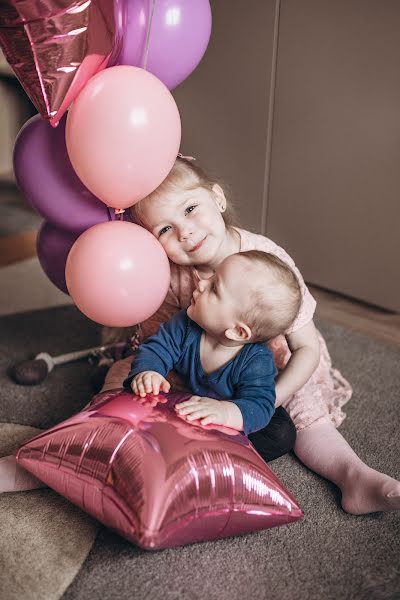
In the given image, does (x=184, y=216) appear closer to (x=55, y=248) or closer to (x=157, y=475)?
(x=55, y=248)

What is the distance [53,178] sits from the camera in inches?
44.9

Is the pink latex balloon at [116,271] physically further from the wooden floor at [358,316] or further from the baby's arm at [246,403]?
the wooden floor at [358,316]

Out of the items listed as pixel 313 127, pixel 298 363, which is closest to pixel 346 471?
pixel 298 363

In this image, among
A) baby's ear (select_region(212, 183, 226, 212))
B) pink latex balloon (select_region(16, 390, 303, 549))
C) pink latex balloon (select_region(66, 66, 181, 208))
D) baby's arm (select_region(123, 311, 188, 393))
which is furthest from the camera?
baby's ear (select_region(212, 183, 226, 212))

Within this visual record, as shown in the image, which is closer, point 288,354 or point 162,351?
point 162,351

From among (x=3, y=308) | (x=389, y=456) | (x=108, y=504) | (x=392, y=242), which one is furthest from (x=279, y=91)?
(x=108, y=504)

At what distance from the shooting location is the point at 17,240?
2543 mm

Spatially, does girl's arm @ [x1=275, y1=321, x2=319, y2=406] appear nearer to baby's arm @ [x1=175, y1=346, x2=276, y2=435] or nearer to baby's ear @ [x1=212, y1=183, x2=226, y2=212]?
baby's arm @ [x1=175, y1=346, x2=276, y2=435]

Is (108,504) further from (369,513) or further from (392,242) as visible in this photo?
(392,242)

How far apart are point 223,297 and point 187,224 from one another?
7.7 inches

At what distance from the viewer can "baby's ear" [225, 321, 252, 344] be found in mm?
1048

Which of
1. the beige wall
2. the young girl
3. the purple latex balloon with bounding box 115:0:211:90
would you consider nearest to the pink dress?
the young girl

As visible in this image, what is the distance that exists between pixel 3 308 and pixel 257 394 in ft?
3.65

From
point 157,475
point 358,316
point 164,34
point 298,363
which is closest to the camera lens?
point 157,475
